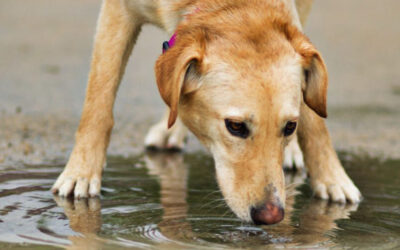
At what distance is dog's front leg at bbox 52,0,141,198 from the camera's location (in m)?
5.16

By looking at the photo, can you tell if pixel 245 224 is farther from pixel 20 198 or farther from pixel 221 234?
pixel 20 198

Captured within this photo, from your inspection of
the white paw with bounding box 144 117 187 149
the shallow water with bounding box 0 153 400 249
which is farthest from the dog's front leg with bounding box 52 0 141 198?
the white paw with bounding box 144 117 187 149

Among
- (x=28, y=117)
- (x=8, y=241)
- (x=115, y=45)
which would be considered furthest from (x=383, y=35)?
(x=8, y=241)

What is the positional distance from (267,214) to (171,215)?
67cm

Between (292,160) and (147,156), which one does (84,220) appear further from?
(292,160)

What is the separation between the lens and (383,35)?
490 inches

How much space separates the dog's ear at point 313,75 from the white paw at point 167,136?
82.8 inches

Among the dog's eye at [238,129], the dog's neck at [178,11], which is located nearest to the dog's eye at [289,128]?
the dog's eye at [238,129]

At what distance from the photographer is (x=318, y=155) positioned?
18.0ft

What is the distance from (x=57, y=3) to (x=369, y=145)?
8001 mm

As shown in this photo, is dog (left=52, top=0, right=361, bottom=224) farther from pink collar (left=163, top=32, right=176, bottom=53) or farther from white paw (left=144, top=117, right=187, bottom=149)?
white paw (left=144, top=117, right=187, bottom=149)

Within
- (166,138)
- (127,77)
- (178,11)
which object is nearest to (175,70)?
(178,11)

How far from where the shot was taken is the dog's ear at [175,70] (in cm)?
423

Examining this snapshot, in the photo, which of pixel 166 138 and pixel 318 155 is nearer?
pixel 318 155
